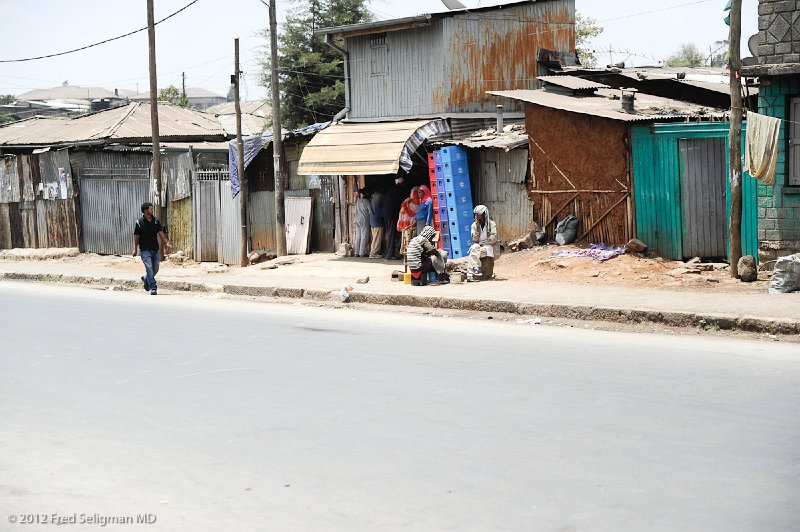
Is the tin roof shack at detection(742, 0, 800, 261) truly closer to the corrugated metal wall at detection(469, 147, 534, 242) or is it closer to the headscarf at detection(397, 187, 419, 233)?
the corrugated metal wall at detection(469, 147, 534, 242)

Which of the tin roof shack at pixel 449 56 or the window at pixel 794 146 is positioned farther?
the tin roof shack at pixel 449 56

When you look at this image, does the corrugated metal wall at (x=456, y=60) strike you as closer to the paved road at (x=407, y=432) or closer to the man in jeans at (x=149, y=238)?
the man in jeans at (x=149, y=238)

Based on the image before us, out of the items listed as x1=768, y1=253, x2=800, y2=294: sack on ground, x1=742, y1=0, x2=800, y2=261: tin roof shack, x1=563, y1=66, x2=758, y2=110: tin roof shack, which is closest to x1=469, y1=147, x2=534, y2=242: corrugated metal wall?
x1=563, y1=66, x2=758, y2=110: tin roof shack

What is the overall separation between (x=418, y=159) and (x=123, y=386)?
1477 cm

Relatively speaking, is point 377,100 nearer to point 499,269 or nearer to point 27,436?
point 499,269

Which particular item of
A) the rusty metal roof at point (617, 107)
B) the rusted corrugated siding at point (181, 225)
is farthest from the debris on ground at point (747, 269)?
the rusted corrugated siding at point (181, 225)

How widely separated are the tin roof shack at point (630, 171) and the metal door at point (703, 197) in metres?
0.02

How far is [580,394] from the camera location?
26.4 ft

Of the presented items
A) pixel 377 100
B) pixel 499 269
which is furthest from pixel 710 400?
pixel 377 100

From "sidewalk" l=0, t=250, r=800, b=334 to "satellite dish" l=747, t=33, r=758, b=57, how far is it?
3.59 m

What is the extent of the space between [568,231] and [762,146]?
480 cm

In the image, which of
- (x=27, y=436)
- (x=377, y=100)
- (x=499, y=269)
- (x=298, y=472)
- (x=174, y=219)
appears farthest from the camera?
(x=174, y=219)

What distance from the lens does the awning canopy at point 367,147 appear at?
21594mm

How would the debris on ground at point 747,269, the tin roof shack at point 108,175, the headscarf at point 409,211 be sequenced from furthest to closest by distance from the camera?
the tin roof shack at point 108,175 → the headscarf at point 409,211 → the debris on ground at point 747,269
